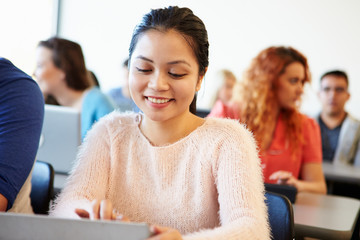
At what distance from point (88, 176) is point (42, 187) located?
50 cm

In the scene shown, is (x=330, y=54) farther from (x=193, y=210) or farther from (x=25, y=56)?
(x=193, y=210)

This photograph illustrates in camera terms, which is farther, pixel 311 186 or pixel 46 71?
pixel 46 71

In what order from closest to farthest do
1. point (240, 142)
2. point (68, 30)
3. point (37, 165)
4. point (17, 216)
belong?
1. point (17, 216)
2. point (240, 142)
3. point (37, 165)
4. point (68, 30)

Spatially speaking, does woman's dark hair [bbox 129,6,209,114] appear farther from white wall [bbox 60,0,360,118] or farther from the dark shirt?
white wall [bbox 60,0,360,118]

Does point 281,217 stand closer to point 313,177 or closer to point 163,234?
point 163,234

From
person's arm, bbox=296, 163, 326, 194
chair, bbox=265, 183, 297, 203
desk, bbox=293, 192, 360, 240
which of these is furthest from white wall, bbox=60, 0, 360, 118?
chair, bbox=265, 183, 297, 203

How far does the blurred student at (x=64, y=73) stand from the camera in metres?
2.98

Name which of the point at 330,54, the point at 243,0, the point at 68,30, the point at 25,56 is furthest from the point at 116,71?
the point at 330,54

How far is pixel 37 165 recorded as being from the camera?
1.73 meters

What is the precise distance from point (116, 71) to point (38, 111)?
14.5ft

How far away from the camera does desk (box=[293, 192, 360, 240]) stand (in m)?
1.62

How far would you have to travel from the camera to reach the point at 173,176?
4.16 feet

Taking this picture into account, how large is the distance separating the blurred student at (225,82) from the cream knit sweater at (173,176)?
3918mm

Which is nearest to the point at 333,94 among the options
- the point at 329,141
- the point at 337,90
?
the point at 337,90
